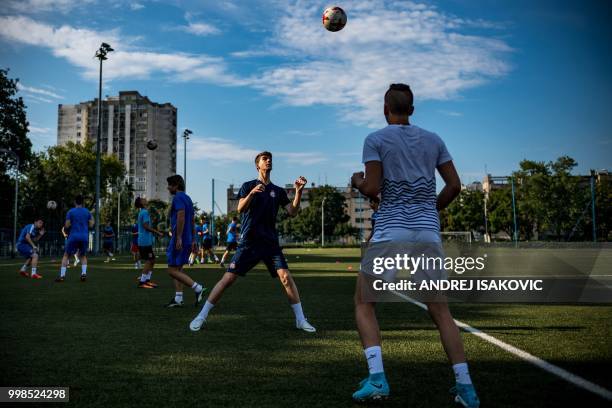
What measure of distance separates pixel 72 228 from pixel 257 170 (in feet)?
30.5

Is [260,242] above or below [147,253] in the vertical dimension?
above

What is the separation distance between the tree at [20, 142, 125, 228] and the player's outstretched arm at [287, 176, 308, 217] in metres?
46.1

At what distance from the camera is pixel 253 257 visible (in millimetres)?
6715

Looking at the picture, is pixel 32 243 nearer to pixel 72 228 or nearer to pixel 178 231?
pixel 72 228

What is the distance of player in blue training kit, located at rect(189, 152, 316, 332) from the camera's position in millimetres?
6637

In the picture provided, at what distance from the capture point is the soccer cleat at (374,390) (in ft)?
11.4

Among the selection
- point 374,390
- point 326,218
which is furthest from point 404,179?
point 326,218

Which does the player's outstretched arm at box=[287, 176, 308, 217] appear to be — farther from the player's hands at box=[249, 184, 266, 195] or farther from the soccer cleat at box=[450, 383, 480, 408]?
the soccer cleat at box=[450, 383, 480, 408]

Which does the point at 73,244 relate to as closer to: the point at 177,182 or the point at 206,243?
the point at 177,182

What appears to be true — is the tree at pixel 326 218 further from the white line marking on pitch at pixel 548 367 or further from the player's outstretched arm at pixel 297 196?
the white line marking on pitch at pixel 548 367

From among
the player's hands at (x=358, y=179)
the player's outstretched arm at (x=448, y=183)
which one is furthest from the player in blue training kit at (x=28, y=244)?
the player's outstretched arm at (x=448, y=183)

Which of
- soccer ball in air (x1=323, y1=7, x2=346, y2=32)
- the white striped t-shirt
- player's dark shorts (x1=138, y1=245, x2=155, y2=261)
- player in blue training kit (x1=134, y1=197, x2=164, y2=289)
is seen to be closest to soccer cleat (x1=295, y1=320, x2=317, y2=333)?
the white striped t-shirt

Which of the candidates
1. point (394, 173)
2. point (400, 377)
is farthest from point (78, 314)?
point (394, 173)

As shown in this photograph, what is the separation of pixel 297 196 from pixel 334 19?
5.90 meters
